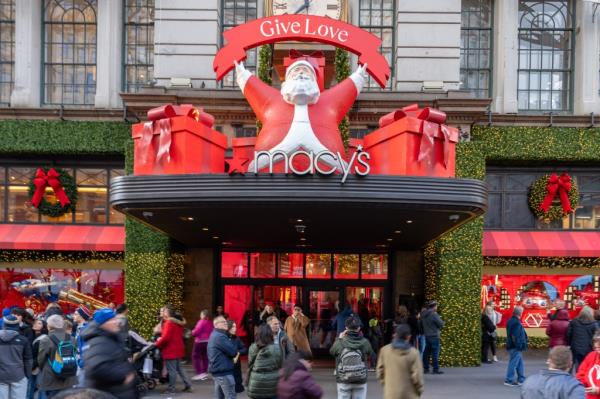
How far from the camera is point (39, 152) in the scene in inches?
835

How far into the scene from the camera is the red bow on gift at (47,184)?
69.5 ft

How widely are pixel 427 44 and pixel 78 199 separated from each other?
11.4 metres

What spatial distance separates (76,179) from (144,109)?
354cm

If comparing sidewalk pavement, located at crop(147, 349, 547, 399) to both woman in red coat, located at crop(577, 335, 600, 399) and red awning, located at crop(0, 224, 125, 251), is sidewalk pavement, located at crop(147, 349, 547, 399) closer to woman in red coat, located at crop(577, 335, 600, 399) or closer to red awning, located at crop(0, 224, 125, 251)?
red awning, located at crop(0, 224, 125, 251)

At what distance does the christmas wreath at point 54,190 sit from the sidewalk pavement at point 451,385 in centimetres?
655

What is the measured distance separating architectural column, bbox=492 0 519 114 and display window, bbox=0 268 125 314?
12606 millimetres

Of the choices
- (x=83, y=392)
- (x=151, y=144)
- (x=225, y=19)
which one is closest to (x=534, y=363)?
(x=151, y=144)

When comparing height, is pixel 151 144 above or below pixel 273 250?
above

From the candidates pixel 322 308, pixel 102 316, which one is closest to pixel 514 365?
pixel 322 308

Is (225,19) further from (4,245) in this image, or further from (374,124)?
(4,245)

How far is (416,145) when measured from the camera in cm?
1502

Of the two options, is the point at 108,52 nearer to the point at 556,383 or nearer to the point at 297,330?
the point at 297,330

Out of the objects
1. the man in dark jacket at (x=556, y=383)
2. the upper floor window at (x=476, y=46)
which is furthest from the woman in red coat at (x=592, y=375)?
the upper floor window at (x=476, y=46)

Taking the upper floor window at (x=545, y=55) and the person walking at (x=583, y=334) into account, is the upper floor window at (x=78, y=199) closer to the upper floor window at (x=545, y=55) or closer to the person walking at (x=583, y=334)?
the upper floor window at (x=545, y=55)
